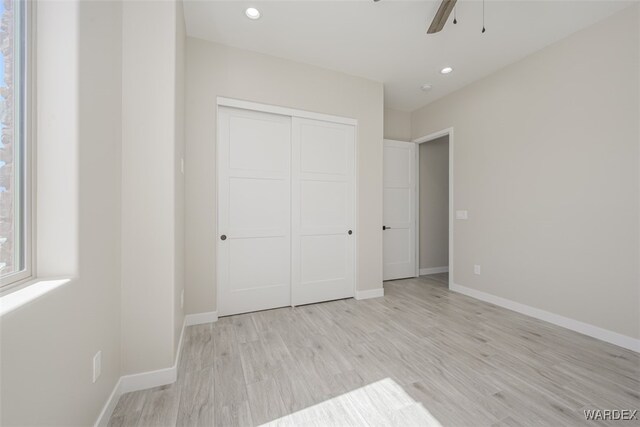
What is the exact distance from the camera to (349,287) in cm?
329

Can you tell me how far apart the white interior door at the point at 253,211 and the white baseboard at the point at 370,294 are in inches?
35.9

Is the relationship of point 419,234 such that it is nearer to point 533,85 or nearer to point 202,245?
point 533,85

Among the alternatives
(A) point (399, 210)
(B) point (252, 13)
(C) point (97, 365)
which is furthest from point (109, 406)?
(A) point (399, 210)

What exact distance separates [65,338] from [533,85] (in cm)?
417

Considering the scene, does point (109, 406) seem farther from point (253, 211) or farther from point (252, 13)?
point (252, 13)

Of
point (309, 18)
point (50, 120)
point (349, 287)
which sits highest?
point (309, 18)

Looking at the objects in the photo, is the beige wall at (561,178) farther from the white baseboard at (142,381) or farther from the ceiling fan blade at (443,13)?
the white baseboard at (142,381)

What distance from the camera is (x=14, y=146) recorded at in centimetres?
92

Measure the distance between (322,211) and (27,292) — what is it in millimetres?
2522

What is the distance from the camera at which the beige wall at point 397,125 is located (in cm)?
428

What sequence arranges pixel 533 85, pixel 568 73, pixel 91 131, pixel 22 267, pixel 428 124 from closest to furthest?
1. pixel 22 267
2. pixel 91 131
3. pixel 568 73
4. pixel 533 85
5. pixel 428 124

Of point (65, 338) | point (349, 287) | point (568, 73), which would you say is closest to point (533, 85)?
point (568, 73)

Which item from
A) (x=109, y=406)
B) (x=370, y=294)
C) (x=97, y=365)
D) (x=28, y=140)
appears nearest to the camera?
(x=28, y=140)

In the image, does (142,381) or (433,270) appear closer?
(142,381)
